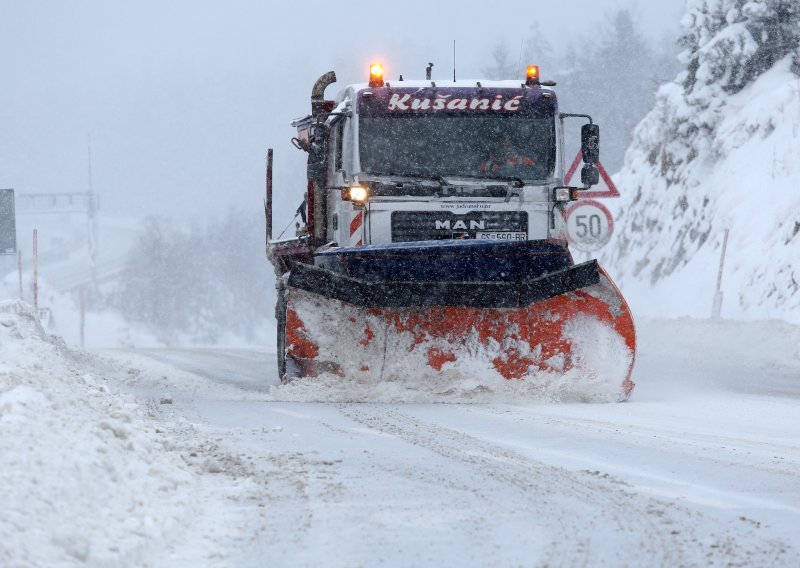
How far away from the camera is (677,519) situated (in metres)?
Answer: 4.21

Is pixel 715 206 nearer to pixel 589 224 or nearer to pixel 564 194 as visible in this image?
pixel 589 224

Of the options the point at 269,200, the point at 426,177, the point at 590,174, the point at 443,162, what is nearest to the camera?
the point at 426,177

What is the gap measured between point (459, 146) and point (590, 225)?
3.58 m

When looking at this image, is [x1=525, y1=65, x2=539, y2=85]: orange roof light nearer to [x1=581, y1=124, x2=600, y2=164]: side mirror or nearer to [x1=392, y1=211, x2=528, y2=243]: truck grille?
[x1=581, y1=124, x2=600, y2=164]: side mirror

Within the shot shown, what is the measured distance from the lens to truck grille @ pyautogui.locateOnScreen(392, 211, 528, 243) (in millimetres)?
9328

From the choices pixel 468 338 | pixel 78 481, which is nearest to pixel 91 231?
pixel 468 338

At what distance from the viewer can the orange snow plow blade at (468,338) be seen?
8.71 m

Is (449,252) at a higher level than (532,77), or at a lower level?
lower

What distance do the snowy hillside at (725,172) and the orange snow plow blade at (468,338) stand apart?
354 inches

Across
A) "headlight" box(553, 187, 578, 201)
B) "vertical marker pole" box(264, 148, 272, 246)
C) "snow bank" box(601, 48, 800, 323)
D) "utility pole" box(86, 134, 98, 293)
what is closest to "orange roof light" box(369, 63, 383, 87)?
"headlight" box(553, 187, 578, 201)

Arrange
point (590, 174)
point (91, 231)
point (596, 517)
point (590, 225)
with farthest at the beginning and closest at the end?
point (91, 231), point (590, 225), point (590, 174), point (596, 517)

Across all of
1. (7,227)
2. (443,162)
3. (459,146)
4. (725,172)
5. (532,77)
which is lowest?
(7,227)

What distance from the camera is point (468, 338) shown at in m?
8.83

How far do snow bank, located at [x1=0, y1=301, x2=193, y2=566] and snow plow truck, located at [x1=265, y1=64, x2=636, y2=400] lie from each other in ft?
9.81
